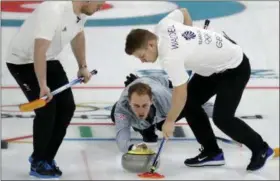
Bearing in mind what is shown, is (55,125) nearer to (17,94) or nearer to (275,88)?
(17,94)

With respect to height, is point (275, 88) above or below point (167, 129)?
below

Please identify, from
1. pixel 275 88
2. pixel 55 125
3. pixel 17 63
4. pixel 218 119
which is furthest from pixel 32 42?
pixel 275 88

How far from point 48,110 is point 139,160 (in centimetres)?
40

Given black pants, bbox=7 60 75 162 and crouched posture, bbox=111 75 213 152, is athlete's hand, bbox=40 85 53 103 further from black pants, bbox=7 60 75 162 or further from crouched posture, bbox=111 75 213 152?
crouched posture, bbox=111 75 213 152

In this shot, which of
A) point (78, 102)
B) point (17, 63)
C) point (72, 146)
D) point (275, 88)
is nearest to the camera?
point (17, 63)

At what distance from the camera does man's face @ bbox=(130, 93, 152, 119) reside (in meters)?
2.43

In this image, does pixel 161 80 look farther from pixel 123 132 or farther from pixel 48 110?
pixel 48 110

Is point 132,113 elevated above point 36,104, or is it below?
below

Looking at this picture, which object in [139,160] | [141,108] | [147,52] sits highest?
[147,52]

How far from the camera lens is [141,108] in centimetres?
246

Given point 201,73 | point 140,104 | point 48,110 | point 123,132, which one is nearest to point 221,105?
point 201,73

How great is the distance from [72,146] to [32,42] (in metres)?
0.63

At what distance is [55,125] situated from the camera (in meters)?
2.36

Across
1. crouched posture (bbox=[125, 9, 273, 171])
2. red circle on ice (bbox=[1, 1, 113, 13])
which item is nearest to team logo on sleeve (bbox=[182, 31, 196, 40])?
crouched posture (bbox=[125, 9, 273, 171])
